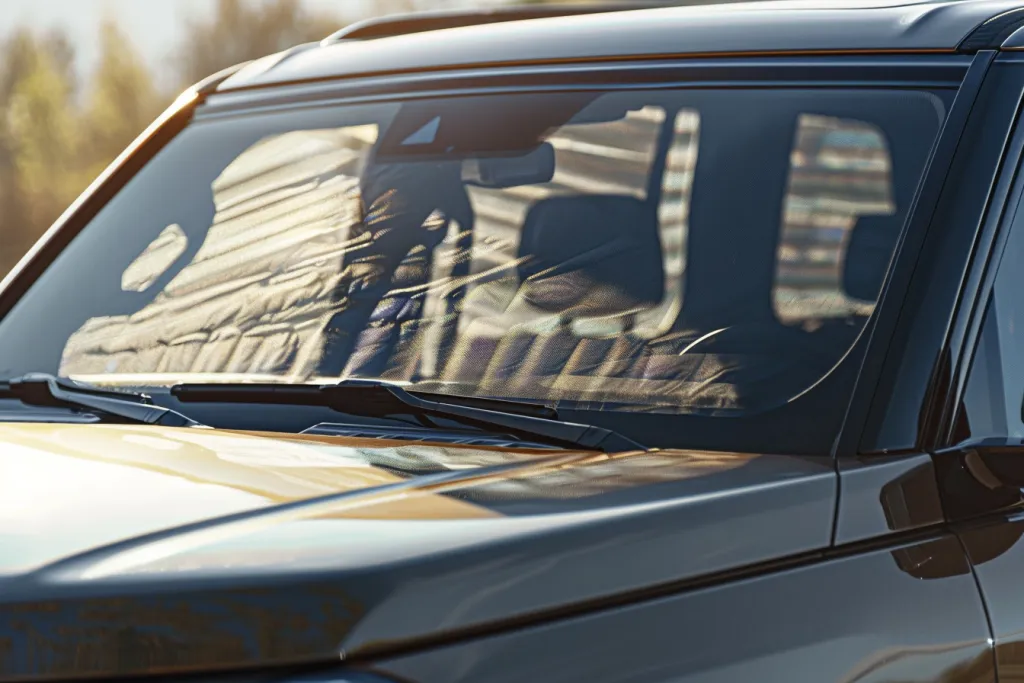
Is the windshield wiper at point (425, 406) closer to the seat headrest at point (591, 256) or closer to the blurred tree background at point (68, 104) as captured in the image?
the seat headrest at point (591, 256)

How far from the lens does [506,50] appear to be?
291cm

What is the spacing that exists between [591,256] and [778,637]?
96cm

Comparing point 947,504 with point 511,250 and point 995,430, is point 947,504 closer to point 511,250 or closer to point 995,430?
point 995,430

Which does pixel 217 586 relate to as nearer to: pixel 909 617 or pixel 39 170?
pixel 909 617

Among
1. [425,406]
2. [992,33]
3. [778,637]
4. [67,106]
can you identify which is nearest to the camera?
[778,637]

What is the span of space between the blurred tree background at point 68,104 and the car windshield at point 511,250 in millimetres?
30847

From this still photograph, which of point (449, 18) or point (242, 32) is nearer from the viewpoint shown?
point (449, 18)

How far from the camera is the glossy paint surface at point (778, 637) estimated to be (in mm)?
1605

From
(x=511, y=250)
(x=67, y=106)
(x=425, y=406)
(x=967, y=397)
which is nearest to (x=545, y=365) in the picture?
(x=425, y=406)

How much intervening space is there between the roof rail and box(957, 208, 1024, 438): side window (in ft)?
3.87

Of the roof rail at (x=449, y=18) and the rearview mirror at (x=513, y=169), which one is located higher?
the roof rail at (x=449, y=18)

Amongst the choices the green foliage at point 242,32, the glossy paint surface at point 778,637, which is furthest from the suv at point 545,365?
the green foliage at point 242,32

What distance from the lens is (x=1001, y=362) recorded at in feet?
7.63

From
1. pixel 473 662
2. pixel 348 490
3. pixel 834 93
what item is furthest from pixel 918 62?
pixel 473 662
